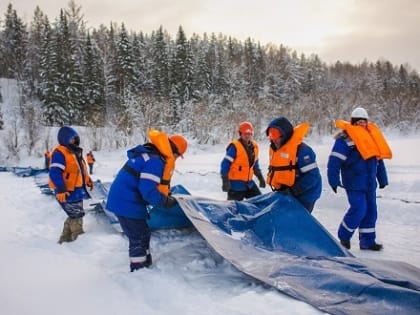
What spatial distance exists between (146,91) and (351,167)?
40254 mm

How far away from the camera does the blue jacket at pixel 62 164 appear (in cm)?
530

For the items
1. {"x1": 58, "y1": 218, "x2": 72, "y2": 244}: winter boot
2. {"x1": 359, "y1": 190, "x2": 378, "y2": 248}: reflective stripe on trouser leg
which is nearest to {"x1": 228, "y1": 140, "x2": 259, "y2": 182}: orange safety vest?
{"x1": 359, "y1": 190, "x2": 378, "y2": 248}: reflective stripe on trouser leg

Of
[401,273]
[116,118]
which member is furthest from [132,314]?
[116,118]

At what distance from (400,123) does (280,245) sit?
34397mm

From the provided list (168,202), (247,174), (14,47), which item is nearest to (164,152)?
(168,202)

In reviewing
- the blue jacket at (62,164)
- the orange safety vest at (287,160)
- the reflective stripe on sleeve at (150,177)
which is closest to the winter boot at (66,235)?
the blue jacket at (62,164)

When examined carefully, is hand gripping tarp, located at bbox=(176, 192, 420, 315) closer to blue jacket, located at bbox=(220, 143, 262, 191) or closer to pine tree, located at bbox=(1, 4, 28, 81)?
blue jacket, located at bbox=(220, 143, 262, 191)

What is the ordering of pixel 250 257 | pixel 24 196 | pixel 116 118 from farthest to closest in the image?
pixel 116 118 < pixel 24 196 < pixel 250 257

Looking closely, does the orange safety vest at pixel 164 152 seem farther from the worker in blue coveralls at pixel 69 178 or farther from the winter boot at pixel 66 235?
the winter boot at pixel 66 235

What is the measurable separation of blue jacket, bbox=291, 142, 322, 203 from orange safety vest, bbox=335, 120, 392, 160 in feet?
2.31

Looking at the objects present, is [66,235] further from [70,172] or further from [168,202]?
[168,202]

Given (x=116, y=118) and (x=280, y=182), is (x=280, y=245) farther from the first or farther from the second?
(x=116, y=118)

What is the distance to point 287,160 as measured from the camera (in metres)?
4.64

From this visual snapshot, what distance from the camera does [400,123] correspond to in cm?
3434
